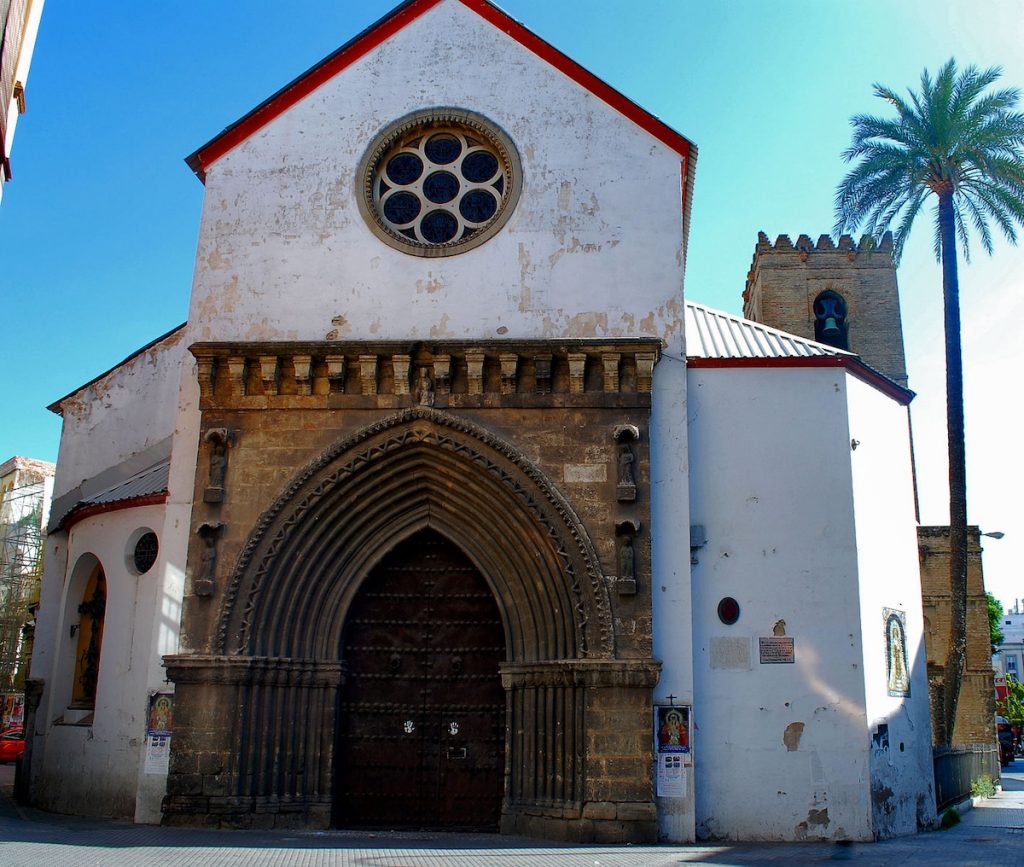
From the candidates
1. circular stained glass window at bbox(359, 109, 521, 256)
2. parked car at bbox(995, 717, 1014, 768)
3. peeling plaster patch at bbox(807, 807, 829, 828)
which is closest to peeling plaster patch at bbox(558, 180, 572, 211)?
circular stained glass window at bbox(359, 109, 521, 256)

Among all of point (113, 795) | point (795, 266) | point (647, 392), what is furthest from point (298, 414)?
point (795, 266)

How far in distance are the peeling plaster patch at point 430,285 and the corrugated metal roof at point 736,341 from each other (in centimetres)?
366

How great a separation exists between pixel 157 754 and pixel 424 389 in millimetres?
6004

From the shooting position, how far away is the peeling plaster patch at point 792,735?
1372cm

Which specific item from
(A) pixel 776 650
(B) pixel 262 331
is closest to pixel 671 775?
(A) pixel 776 650

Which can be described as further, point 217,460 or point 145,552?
point 145,552

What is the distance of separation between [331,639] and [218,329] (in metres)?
4.71

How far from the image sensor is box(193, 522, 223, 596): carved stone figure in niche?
14180 millimetres

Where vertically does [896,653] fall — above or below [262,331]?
below

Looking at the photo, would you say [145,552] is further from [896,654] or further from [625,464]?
[896,654]

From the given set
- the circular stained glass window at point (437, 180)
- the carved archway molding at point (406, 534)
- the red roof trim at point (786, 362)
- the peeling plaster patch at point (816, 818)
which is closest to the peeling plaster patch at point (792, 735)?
the peeling plaster patch at point (816, 818)

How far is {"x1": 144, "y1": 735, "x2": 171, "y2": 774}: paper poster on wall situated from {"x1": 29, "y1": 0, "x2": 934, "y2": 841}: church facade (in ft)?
0.14

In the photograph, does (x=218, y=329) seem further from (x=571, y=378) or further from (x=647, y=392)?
(x=647, y=392)

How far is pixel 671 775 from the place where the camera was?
13.4 meters
